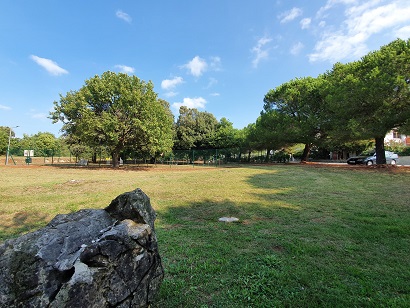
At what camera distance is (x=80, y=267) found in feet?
5.65

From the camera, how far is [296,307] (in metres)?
2.38

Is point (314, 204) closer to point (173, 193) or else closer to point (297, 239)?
point (297, 239)

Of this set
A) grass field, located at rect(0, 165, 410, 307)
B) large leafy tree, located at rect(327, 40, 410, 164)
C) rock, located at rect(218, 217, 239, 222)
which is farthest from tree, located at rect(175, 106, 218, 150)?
rock, located at rect(218, 217, 239, 222)

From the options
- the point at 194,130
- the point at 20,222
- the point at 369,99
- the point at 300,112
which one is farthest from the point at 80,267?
the point at 194,130

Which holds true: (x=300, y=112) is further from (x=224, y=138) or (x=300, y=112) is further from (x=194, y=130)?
(x=194, y=130)

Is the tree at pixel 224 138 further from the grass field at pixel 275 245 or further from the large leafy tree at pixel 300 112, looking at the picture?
the grass field at pixel 275 245

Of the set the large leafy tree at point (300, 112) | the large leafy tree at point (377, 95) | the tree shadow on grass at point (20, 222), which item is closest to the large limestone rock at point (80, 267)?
the tree shadow on grass at point (20, 222)

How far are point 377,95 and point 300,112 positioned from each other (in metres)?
9.41

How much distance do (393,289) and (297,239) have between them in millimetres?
1638

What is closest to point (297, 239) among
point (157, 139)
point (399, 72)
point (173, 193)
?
point (173, 193)

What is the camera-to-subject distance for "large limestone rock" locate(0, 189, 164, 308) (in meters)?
1.66

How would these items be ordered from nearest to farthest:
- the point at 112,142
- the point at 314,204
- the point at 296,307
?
1. the point at 296,307
2. the point at 314,204
3. the point at 112,142

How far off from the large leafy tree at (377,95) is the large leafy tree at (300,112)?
4.55m

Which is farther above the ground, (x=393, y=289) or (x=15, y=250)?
(x=15, y=250)
